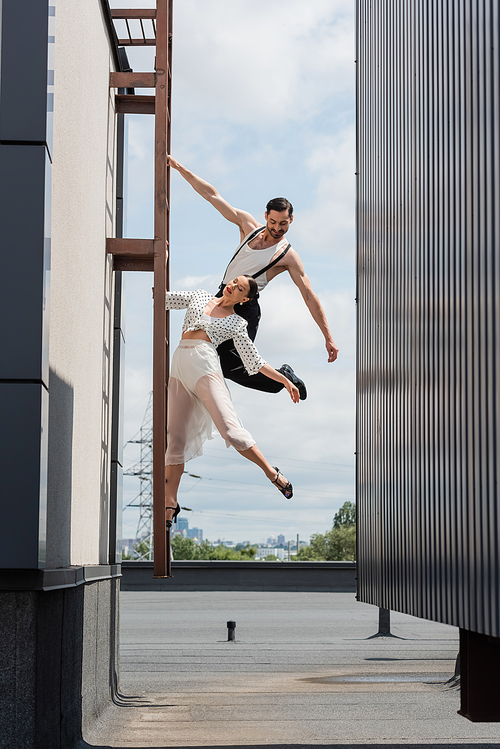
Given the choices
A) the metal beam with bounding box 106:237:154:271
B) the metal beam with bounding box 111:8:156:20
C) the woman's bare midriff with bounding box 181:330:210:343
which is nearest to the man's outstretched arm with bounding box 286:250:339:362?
the woman's bare midriff with bounding box 181:330:210:343

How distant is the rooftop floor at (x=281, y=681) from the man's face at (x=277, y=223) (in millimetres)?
6958

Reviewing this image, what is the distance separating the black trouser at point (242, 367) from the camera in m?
12.1

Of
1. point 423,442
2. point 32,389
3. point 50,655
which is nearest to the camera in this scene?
point 32,389

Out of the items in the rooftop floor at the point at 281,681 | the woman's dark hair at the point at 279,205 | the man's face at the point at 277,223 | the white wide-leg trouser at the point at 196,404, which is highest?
the woman's dark hair at the point at 279,205

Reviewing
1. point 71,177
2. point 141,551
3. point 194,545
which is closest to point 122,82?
point 71,177

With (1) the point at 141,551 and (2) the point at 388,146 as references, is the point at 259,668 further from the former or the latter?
(1) the point at 141,551

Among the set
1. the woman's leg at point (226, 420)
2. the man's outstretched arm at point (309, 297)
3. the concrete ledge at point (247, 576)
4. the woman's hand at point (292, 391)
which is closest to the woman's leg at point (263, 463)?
the woman's leg at point (226, 420)

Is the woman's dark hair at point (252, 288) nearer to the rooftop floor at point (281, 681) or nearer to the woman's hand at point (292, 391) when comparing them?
the woman's hand at point (292, 391)

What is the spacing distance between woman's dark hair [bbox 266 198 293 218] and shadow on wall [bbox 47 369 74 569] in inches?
152

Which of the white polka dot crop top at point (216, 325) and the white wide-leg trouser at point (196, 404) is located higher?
the white polka dot crop top at point (216, 325)

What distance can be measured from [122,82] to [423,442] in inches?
319

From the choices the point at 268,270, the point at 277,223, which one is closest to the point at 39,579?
the point at 268,270

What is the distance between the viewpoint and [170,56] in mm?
12914

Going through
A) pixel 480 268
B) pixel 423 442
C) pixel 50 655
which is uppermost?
pixel 480 268
